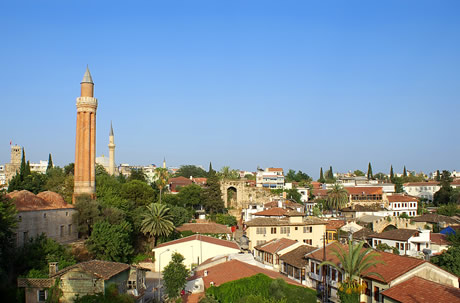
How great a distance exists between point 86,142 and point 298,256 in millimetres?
28342

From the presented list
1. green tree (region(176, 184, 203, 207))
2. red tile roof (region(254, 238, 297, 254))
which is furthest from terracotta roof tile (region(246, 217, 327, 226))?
green tree (region(176, 184, 203, 207))

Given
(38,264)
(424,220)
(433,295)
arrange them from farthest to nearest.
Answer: (424,220), (38,264), (433,295)

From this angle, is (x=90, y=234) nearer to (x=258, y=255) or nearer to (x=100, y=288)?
(x=258, y=255)

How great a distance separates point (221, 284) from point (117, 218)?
20.8m

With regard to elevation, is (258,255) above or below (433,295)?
below

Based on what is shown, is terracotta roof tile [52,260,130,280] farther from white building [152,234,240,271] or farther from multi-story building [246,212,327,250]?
multi-story building [246,212,327,250]

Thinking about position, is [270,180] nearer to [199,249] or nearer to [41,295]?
[199,249]

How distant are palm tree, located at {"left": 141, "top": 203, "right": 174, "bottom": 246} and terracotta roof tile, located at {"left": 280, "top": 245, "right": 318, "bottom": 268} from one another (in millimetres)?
16126

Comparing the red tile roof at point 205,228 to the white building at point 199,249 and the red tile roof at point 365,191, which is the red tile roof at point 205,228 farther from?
the red tile roof at point 365,191

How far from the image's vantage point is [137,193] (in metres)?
59.2

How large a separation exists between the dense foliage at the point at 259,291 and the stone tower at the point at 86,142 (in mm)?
28244

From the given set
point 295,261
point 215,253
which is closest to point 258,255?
point 215,253

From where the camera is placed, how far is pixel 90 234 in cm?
4375

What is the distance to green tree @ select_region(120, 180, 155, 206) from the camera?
58312 mm
